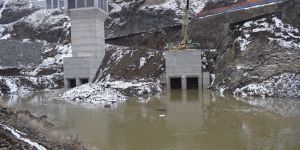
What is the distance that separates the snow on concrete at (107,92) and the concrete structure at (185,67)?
3889mm

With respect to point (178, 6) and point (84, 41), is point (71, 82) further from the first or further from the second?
point (178, 6)

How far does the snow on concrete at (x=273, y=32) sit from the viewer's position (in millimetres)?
31553

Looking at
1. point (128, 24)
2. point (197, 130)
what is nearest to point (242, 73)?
point (197, 130)

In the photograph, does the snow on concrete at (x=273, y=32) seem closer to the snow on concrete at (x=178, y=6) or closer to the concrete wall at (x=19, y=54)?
the snow on concrete at (x=178, y=6)

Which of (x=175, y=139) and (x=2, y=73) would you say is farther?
(x=2, y=73)

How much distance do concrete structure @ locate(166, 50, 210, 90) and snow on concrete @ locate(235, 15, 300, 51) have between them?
473cm

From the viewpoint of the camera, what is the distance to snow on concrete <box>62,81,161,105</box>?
27.7 meters

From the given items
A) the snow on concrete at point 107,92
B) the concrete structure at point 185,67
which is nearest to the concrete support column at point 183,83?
the concrete structure at point 185,67

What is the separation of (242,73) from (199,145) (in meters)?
18.6

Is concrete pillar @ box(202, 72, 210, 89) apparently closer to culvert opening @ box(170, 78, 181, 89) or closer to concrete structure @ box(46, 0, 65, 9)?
culvert opening @ box(170, 78, 181, 89)

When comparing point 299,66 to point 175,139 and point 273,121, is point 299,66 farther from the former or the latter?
point 175,139

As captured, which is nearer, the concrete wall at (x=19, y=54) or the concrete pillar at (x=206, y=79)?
the concrete pillar at (x=206, y=79)

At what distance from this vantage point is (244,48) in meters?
33.5

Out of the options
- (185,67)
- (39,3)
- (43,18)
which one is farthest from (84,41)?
(39,3)
